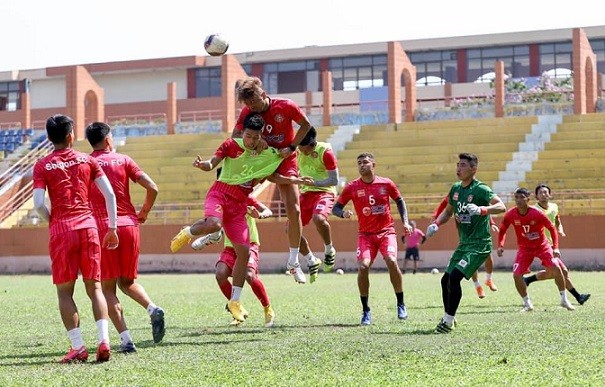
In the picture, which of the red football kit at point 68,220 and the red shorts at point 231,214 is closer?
the red football kit at point 68,220

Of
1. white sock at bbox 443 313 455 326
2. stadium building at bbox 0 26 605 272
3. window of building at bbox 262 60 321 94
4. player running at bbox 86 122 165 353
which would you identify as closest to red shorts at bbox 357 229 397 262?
white sock at bbox 443 313 455 326

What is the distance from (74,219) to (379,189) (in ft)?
20.4

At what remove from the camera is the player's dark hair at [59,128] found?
34.2ft

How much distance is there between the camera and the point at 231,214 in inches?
541

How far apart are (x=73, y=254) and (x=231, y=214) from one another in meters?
3.64

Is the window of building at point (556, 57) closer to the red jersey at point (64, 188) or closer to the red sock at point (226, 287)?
the red sock at point (226, 287)

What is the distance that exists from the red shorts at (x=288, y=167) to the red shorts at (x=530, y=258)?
515 centimetres

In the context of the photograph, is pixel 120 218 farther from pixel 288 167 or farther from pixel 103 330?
pixel 288 167

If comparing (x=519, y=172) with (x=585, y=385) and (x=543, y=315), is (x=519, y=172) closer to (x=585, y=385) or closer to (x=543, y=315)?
(x=543, y=315)

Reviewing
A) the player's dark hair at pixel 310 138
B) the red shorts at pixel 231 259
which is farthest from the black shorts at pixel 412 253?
the red shorts at pixel 231 259

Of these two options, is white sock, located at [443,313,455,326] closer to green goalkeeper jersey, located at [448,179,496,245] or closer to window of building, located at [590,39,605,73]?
green goalkeeper jersey, located at [448,179,496,245]

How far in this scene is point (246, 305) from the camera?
19.3 metres

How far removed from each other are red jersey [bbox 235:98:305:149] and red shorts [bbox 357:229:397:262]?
226cm

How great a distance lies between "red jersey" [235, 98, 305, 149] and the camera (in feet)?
45.9
